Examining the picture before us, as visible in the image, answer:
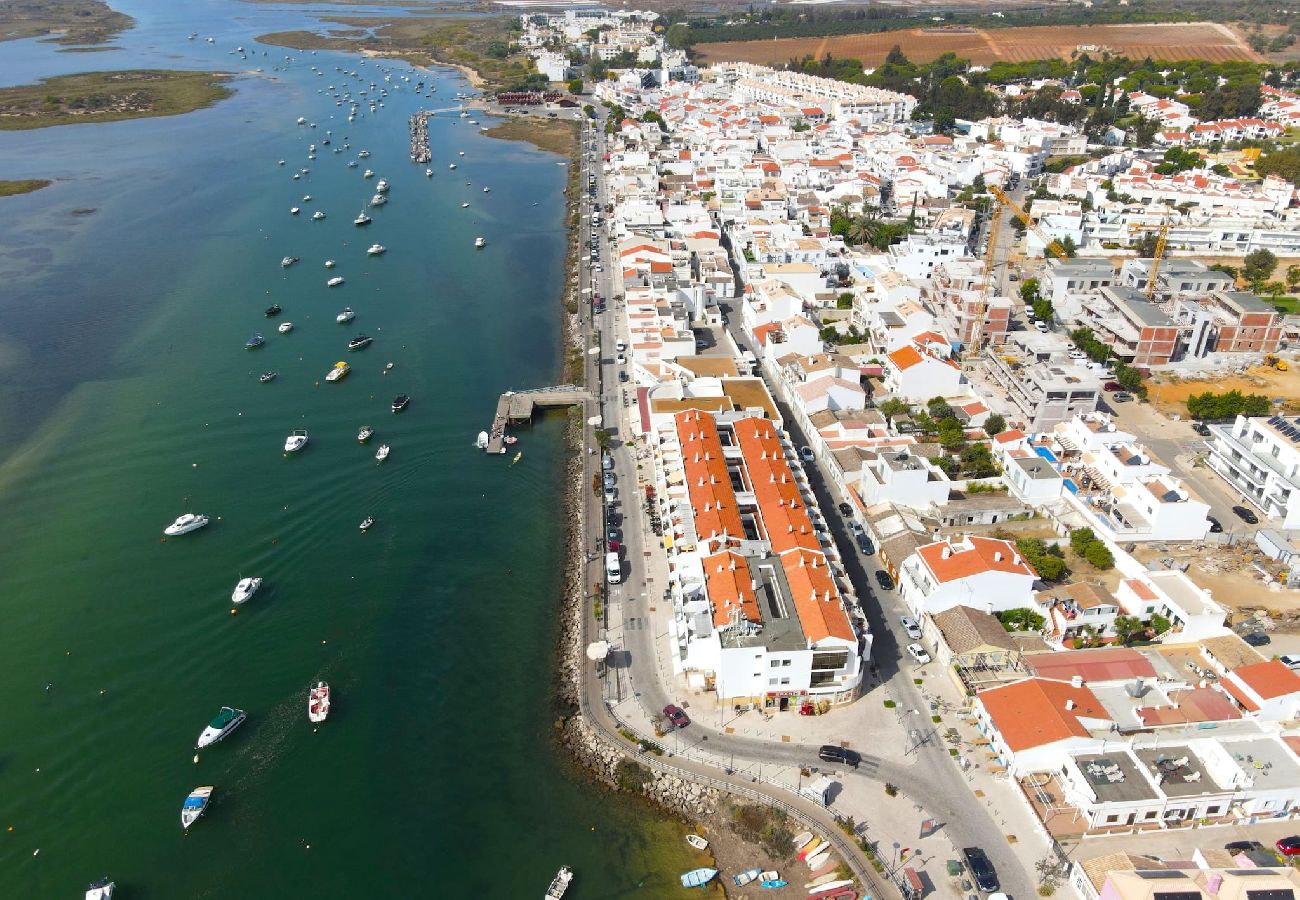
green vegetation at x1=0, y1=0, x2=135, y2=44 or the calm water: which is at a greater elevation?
green vegetation at x1=0, y1=0, x2=135, y2=44

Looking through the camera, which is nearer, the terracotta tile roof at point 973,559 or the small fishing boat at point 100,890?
the small fishing boat at point 100,890

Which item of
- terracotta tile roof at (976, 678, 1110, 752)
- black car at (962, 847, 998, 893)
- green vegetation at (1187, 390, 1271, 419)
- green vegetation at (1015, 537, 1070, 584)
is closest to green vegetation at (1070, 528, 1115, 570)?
green vegetation at (1015, 537, 1070, 584)

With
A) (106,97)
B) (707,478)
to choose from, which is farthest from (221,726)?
(106,97)

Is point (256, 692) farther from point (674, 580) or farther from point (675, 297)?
point (675, 297)

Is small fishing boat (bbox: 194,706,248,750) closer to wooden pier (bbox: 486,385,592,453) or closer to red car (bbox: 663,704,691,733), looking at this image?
red car (bbox: 663,704,691,733)

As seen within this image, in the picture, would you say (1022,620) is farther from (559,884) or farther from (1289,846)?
(559,884)

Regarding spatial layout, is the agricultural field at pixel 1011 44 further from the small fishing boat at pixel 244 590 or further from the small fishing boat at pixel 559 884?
the small fishing boat at pixel 559 884

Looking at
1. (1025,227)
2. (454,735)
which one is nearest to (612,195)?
(1025,227)

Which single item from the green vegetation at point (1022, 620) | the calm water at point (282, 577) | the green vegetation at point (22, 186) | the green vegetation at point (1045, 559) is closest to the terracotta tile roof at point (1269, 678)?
the green vegetation at point (1022, 620)
